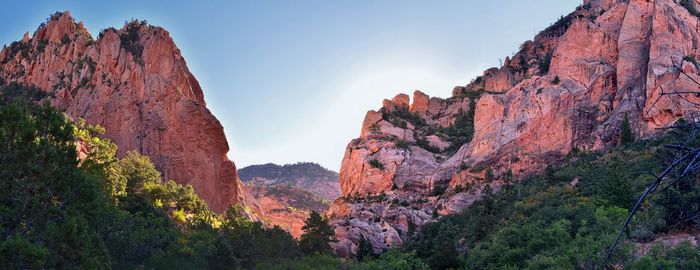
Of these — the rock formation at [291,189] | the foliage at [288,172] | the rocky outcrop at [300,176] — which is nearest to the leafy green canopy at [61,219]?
the rock formation at [291,189]

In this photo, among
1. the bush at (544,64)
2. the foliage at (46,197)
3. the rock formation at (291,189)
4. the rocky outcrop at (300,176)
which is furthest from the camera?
the rocky outcrop at (300,176)

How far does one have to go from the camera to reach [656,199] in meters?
34.2

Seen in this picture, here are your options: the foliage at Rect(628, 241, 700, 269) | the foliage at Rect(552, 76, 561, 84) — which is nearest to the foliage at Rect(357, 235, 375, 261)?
the foliage at Rect(628, 241, 700, 269)

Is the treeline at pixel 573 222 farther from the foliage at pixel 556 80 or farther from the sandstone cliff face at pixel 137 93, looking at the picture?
the sandstone cliff face at pixel 137 93

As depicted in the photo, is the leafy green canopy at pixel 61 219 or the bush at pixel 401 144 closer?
the leafy green canopy at pixel 61 219

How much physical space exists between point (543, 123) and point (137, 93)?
43232mm

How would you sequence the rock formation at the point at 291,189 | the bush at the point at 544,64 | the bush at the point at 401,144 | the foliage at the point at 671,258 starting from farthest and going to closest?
the rock formation at the point at 291,189
the bush at the point at 544,64
the bush at the point at 401,144
the foliage at the point at 671,258

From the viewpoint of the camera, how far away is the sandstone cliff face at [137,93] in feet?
226

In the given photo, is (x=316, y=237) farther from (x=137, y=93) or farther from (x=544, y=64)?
(x=544, y=64)

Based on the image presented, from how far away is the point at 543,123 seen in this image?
6538 cm

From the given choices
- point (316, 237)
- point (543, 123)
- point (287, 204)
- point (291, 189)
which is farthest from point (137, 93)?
point (291, 189)

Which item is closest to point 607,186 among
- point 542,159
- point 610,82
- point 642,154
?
point 642,154

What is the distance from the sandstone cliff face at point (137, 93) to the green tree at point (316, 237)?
2160 centimetres

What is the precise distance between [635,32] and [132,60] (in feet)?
179
